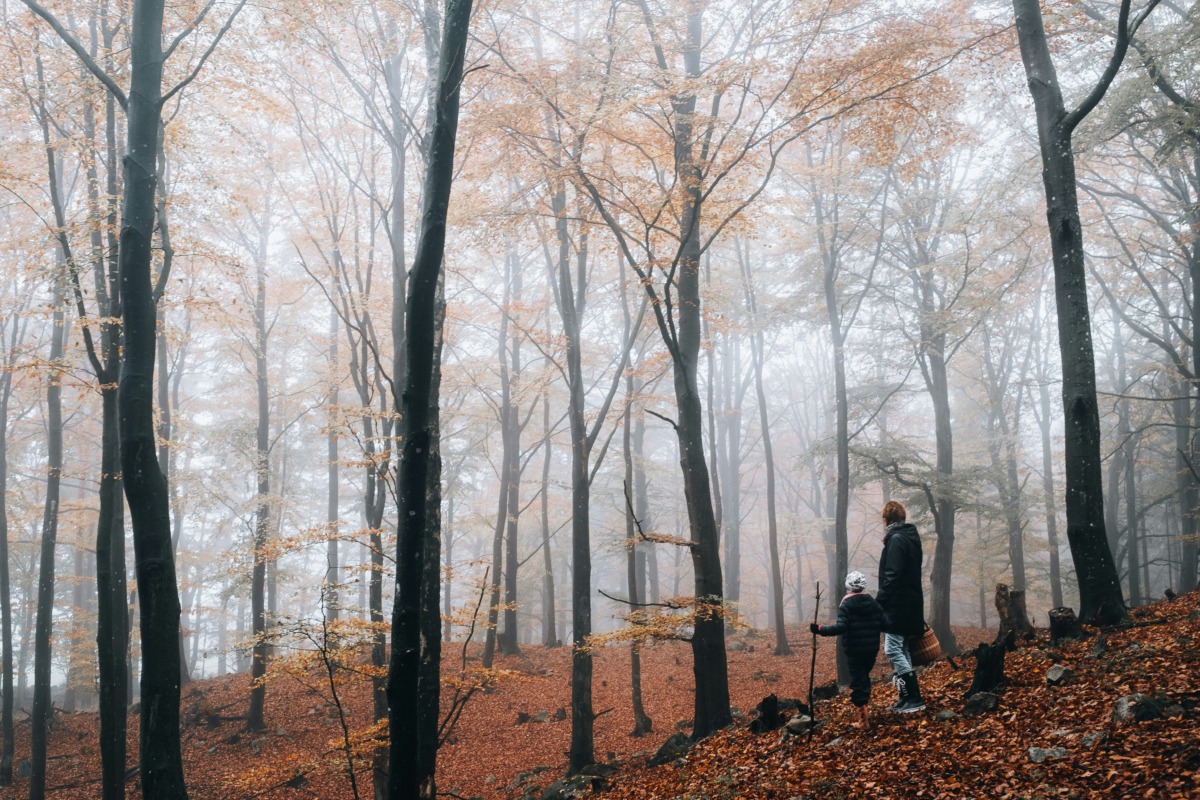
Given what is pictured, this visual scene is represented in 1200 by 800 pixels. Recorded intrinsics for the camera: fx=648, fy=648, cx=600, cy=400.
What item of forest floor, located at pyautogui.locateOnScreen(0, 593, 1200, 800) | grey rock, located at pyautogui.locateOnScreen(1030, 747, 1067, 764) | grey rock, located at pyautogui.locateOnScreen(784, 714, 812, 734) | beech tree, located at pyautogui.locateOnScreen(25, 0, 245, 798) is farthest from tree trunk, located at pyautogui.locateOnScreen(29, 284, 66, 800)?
grey rock, located at pyautogui.locateOnScreen(1030, 747, 1067, 764)

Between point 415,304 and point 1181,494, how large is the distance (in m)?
19.7

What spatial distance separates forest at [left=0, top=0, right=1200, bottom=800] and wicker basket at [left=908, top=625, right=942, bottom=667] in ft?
2.96

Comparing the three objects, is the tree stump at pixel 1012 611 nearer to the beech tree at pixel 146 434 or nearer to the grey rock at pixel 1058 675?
the grey rock at pixel 1058 675

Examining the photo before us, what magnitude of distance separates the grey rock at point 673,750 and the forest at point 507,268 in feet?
0.82

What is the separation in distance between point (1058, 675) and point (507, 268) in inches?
658

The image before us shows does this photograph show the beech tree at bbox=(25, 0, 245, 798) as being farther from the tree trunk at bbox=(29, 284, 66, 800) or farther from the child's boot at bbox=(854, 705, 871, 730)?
the child's boot at bbox=(854, 705, 871, 730)

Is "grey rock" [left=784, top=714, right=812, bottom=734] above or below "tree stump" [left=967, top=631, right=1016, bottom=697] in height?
below

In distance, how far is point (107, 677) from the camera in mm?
8375

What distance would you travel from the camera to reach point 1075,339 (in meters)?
6.80

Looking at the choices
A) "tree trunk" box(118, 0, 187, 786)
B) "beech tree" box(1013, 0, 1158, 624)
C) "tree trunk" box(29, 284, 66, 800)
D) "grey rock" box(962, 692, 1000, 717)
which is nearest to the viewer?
→ "grey rock" box(962, 692, 1000, 717)

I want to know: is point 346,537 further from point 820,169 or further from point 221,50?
point 820,169

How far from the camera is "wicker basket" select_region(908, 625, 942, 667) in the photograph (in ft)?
18.2

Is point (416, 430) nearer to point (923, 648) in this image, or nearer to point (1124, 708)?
point (923, 648)

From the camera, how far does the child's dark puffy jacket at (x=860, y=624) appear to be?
17.8 feet
